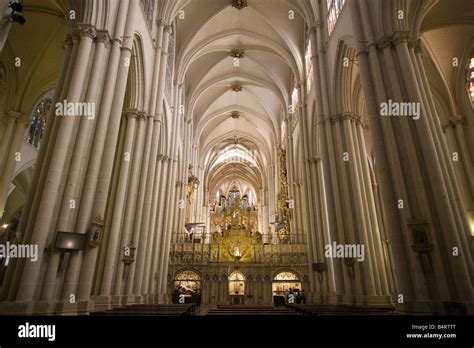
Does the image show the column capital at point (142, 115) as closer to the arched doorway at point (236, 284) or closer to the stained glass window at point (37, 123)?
the stained glass window at point (37, 123)

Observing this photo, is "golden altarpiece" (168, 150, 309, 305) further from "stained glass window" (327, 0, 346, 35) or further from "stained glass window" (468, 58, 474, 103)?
"stained glass window" (327, 0, 346, 35)

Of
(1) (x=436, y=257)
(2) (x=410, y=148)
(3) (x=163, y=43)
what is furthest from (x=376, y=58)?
(3) (x=163, y=43)

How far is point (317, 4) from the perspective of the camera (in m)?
16.3

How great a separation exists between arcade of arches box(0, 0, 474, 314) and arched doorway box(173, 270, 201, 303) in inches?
3.4

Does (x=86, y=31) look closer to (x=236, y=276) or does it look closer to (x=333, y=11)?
(x=333, y=11)

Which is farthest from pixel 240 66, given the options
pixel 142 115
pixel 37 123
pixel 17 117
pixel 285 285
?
pixel 285 285

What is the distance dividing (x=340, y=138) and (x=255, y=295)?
1112 centimetres

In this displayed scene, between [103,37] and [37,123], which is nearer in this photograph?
[103,37]

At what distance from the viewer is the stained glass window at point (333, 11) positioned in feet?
44.6

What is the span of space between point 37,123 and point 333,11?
1762 centimetres

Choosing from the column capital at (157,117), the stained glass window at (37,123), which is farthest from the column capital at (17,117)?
the column capital at (157,117)

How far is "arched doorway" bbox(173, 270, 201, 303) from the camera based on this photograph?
1864 cm

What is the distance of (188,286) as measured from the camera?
19.2m

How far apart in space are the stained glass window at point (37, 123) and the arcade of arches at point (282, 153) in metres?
0.13
